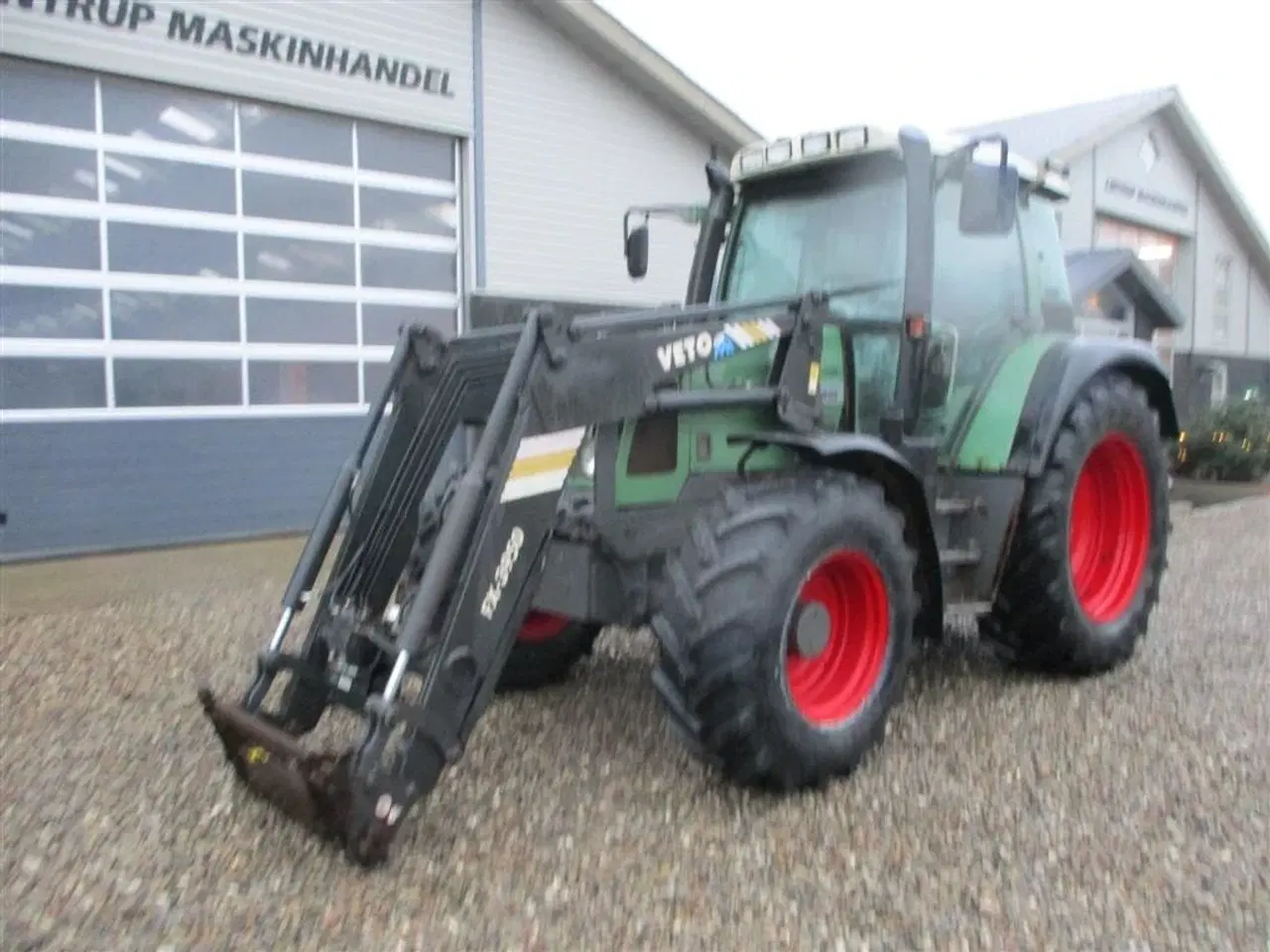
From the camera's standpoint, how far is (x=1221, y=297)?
20.7 metres

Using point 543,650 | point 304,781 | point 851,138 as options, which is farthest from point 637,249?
point 304,781

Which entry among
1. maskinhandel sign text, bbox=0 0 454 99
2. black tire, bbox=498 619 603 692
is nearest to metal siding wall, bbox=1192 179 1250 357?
maskinhandel sign text, bbox=0 0 454 99

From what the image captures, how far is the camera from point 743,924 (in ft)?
8.98

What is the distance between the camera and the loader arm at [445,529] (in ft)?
9.55

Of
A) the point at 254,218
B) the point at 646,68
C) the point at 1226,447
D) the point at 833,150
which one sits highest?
the point at 646,68

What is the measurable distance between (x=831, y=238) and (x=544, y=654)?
6.81 ft

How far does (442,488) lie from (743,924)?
1.79 metres

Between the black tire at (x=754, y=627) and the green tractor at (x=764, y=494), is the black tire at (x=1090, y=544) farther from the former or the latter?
the black tire at (x=754, y=627)

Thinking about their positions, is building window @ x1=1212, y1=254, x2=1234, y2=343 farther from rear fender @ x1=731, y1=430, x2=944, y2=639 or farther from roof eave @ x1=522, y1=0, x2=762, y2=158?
rear fender @ x1=731, y1=430, x2=944, y2=639

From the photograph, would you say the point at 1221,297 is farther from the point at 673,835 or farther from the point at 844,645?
the point at 673,835

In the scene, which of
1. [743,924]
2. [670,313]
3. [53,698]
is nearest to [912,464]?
[670,313]

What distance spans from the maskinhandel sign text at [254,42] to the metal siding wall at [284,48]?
15 mm

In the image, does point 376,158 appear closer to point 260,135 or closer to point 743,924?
point 260,135

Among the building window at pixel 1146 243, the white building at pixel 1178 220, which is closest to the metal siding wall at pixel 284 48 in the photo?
the white building at pixel 1178 220
